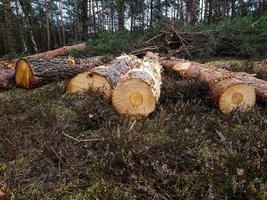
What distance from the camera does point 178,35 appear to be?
41.2ft

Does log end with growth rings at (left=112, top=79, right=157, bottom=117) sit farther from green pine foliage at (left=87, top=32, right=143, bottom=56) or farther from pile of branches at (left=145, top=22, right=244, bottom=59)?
green pine foliage at (left=87, top=32, right=143, bottom=56)

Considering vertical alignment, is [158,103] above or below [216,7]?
below

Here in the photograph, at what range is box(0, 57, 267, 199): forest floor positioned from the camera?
3135mm

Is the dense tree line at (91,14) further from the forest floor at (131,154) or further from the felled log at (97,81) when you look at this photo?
the forest floor at (131,154)

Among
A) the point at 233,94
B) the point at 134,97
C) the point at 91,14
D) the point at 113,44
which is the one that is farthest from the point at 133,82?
the point at 91,14

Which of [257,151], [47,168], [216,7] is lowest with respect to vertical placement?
[47,168]

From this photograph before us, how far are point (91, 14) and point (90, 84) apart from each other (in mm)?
24289

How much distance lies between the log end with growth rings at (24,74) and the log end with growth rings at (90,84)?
6.50 feet

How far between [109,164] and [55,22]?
39.7 metres

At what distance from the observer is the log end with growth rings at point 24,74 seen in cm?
830

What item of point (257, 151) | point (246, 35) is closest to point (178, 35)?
point (246, 35)

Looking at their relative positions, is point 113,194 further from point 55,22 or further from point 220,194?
point 55,22

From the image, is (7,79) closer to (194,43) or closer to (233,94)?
(233,94)

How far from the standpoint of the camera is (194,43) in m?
12.5
